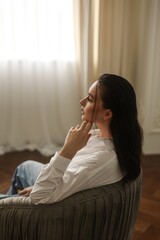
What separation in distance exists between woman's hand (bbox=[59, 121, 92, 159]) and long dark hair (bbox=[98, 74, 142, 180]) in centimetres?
11

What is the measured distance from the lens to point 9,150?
3.06m

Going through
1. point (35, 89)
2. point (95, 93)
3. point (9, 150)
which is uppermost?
point (95, 93)

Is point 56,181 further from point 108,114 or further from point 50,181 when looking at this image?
point 108,114

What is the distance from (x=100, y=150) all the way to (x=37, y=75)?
1.83m

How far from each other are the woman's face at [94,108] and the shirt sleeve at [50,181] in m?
0.23

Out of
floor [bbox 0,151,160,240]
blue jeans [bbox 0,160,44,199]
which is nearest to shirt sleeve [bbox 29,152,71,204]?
blue jeans [bbox 0,160,44,199]

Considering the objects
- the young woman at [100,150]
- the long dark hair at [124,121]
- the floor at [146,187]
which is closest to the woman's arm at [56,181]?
the young woman at [100,150]

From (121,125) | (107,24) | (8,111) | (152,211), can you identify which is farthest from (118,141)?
(8,111)

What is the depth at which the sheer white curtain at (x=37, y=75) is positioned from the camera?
2.77 m

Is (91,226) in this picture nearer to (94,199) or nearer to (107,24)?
(94,199)

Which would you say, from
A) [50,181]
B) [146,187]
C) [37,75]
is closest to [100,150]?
[50,181]

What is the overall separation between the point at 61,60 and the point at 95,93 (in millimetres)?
1737

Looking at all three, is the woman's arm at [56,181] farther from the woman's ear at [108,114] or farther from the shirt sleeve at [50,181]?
the woman's ear at [108,114]

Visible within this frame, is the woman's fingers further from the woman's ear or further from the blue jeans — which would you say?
the blue jeans
